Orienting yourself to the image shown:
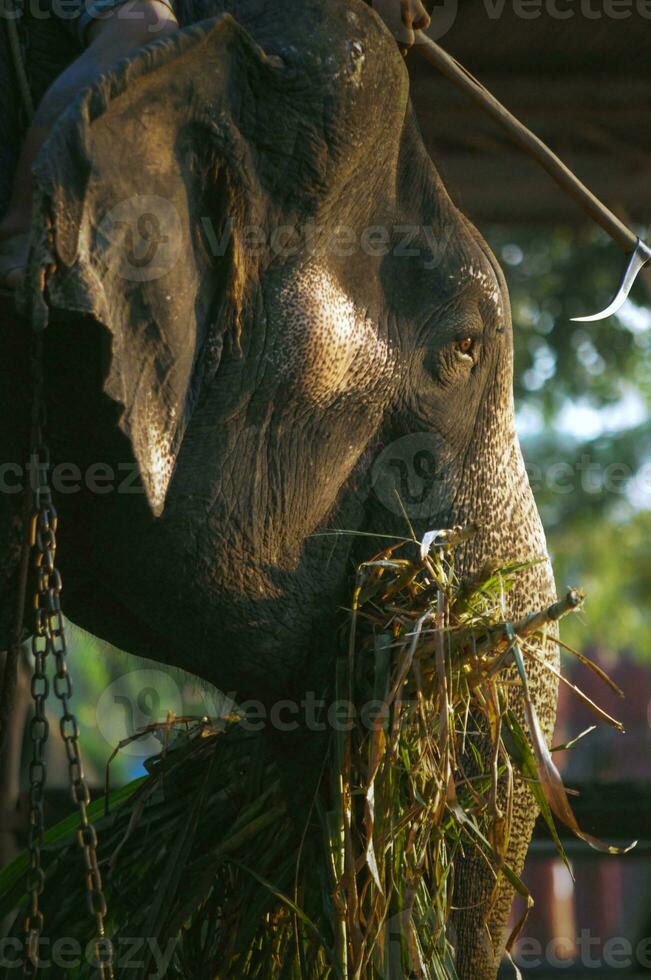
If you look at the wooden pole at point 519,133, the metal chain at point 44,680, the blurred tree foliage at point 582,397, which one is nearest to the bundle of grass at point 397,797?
the metal chain at point 44,680

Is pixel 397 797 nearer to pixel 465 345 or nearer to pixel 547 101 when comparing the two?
pixel 465 345

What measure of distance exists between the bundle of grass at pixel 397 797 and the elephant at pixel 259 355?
0.09 m

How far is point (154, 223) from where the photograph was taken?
185 centimetres

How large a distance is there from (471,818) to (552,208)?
10.5ft

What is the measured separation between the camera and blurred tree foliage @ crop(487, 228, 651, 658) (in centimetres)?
958

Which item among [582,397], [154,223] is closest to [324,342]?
[154,223]

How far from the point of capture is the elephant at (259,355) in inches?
71.6

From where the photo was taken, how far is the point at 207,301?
6.60ft

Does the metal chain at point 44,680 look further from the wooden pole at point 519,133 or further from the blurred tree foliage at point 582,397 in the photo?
the blurred tree foliage at point 582,397

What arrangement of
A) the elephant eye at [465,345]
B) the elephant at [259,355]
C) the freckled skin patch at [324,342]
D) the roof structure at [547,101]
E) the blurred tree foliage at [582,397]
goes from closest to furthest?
1. the elephant at [259,355]
2. the freckled skin patch at [324,342]
3. the elephant eye at [465,345]
4. the roof structure at [547,101]
5. the blurred tree foliage at [582,397]

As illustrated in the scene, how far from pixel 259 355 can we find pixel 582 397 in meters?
9.01

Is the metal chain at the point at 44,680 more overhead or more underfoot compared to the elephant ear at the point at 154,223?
more underfoot

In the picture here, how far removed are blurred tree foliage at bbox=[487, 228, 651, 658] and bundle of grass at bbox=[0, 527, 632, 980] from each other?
3910mm

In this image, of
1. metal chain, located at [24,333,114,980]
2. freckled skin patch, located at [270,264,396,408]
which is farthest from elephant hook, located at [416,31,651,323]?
metal chain, located at [24,333,114,980]
